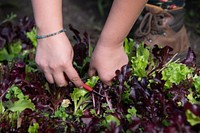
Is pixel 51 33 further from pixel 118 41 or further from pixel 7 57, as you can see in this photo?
pixel 7 57

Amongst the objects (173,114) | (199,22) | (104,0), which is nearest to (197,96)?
(173,114)

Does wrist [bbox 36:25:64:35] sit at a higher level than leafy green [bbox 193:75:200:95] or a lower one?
higher

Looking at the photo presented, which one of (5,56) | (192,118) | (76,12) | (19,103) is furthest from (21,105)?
(76,12)

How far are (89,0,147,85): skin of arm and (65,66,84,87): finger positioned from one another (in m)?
0.09

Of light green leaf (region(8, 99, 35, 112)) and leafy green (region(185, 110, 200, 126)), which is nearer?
leafy green (region(185, 110, 200, 126))

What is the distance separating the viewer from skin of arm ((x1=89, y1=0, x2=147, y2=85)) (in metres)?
1.90

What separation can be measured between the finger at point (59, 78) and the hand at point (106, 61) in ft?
0.45

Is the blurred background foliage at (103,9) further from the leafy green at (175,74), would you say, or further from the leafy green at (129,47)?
the leafy green at (175,74)

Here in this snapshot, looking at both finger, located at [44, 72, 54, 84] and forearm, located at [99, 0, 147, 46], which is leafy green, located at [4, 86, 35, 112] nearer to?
finger, located at [44, 72, 54, 84]

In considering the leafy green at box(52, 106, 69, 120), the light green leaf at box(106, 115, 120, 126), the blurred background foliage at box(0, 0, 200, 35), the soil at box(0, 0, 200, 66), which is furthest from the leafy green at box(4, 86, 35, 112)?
the blurred background foliage at box(0, 0, 200, 35)

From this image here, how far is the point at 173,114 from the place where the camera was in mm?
1682

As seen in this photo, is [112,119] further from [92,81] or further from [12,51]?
[12,51]

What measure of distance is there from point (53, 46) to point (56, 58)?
56mm

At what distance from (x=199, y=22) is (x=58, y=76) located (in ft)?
5.55
